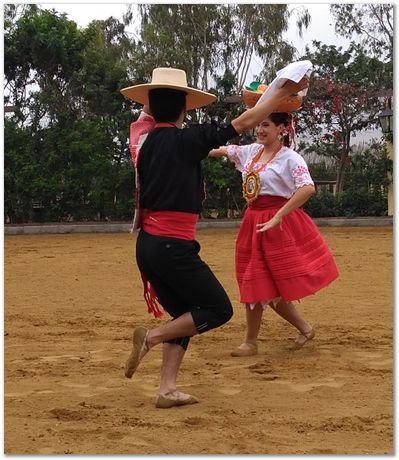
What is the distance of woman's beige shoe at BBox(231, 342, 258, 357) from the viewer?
6.22 metres

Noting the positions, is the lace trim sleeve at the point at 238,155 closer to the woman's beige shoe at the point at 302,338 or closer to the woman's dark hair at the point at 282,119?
the woman's dark hair at the point at 282,119

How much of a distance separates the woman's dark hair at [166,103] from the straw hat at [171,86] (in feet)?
0.15

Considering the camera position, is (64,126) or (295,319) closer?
(295,319)

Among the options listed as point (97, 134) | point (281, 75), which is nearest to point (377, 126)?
point (97, 134)

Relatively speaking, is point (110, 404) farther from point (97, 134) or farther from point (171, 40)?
point (171, 40)

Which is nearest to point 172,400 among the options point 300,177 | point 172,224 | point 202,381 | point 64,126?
point 202,381

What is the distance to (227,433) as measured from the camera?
4234 millimetres

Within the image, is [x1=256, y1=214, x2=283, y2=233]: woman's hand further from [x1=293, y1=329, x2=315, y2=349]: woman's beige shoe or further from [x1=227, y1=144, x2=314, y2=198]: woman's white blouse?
[x1=293, y1=329, x2=315, y2=349]: woman's beige shoe

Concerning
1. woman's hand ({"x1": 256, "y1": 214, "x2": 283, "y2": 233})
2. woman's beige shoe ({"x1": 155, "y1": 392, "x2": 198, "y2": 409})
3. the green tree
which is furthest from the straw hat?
the green tree

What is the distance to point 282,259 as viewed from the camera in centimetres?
616

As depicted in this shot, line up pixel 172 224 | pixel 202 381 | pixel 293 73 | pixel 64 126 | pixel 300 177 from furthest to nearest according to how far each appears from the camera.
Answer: pixel 64 126 → pixel 300 177 → pixel 202 381 → pixel 172 224 → pixel 293 73

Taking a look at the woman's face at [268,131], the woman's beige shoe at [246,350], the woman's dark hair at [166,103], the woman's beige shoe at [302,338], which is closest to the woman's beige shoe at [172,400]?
the woman's beige shoe at [246,350]

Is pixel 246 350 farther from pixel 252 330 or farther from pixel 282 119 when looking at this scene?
pixel 282 119

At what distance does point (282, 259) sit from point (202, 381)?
117 cm
